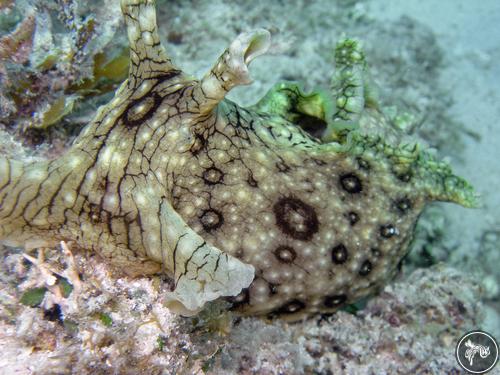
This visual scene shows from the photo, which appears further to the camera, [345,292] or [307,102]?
[307,102]

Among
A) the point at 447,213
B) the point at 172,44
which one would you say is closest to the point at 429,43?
the point at 447,213

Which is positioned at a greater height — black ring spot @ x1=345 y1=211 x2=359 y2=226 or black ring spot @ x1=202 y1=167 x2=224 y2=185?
black ring spot @ x1=202 y1=167 x2=224 y2=185

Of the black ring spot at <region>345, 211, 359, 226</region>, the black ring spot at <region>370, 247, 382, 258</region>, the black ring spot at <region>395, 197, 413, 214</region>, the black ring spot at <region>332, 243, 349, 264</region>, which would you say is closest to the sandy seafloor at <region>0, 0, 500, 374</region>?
the black ring spot at <region>395, 197, 413, 214</region>

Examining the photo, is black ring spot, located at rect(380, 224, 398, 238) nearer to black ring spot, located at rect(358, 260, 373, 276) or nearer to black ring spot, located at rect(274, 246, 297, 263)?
black ring spot, located at rect(358, 260, 373, 276)

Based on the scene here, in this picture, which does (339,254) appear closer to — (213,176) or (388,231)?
(388,231)

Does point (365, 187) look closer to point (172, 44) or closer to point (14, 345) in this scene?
point (14, 345)
